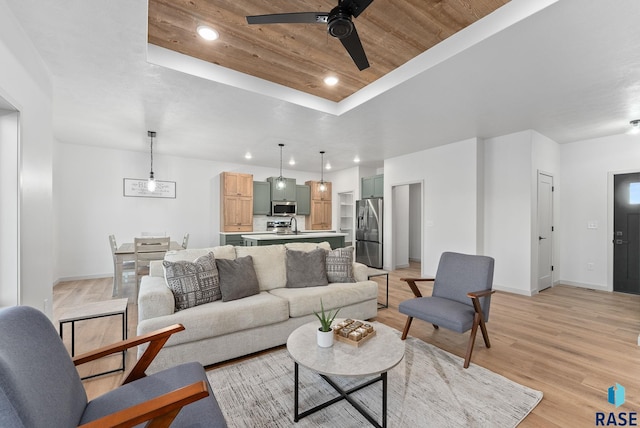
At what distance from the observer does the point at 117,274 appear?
4.13 meters

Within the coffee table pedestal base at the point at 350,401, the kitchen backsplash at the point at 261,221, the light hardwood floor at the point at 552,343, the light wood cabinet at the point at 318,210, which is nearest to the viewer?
the coffee table pedestal base at the point at 350,401

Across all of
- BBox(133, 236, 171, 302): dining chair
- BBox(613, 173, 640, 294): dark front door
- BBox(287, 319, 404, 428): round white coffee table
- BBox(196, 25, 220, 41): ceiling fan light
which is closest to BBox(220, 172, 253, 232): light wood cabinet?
BBox(133, 236, 171, 302): dining chair

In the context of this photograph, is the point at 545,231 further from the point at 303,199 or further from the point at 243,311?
the point at 303,199

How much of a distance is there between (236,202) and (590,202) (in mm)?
6994

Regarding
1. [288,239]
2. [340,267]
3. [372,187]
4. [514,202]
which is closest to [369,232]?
[372,187]

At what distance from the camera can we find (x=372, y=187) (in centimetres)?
712

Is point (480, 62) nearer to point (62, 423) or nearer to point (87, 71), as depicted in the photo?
point (62, 423)

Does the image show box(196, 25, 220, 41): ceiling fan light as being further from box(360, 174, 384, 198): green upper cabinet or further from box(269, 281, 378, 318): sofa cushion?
box(360, 174, 384, 198): green upper cabinet

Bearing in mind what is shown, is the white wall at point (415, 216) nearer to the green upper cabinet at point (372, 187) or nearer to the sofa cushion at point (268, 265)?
the green upper cabinet at point (372, 187)

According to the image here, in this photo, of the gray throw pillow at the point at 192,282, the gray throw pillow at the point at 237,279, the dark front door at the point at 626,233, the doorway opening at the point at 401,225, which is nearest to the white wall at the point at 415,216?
the doorway opening at the point at 401,225

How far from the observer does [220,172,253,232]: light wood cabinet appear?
21.5ft

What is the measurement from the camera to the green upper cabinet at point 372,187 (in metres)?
6.89

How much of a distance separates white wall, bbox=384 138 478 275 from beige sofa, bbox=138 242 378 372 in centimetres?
261

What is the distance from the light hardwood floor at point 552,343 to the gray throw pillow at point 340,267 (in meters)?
0.69
